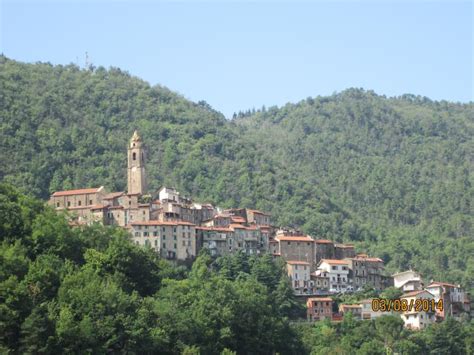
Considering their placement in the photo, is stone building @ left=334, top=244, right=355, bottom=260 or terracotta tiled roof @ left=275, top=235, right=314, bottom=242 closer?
terracotta tiled roof @ left=275, top=235, right=314, bottom=242

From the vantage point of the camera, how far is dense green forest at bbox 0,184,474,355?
65375 mm

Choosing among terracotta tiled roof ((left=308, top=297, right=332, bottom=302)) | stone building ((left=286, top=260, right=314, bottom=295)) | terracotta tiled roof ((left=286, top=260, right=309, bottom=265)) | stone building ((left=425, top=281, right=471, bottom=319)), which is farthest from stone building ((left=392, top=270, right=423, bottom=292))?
terracotta tiled roof ((left=308, top=297, right=332, bottom=302))

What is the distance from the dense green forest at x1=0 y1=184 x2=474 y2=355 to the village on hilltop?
99.1 inches

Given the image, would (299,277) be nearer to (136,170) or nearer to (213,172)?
(136,170)

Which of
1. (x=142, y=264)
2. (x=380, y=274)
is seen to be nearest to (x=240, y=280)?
(x=142, y=264)

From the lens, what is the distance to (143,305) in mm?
73250

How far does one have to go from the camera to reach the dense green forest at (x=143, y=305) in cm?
6538

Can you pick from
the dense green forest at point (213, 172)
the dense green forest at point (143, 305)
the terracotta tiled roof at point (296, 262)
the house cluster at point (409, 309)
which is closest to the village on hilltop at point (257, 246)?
the house cluster at point (409, 309)

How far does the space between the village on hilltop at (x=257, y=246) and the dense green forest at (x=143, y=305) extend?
2.52m

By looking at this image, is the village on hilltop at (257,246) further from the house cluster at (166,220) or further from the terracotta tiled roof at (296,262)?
the terracotta tiled roof at (296,262)

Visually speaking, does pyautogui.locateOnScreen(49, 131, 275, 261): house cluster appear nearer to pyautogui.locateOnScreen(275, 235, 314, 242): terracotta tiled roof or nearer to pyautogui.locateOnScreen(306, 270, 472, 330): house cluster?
pyautogui.locateOnScreen(275, 235, 314, 242): terracotta tiled roof

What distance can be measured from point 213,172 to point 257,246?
5671cm

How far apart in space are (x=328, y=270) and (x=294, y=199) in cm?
5306

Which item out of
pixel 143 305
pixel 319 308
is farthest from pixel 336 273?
pixel 143 305
